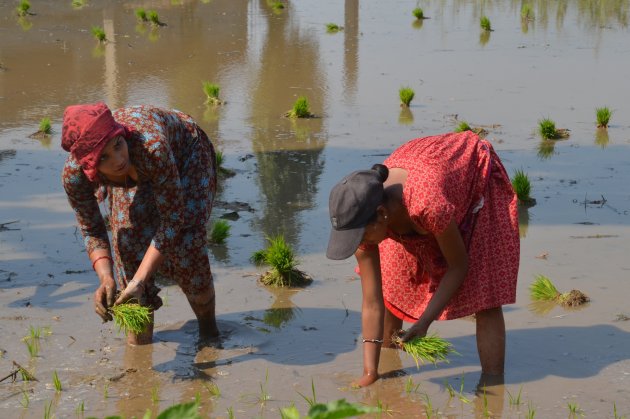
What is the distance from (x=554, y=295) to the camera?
5.22 metres

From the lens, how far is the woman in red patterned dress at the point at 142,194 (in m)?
3.75

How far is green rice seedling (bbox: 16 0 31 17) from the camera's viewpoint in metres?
15.1

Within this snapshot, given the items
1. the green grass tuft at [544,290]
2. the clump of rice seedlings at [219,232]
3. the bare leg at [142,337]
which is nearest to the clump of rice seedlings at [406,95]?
the clump of rice seedlings at [219,232]

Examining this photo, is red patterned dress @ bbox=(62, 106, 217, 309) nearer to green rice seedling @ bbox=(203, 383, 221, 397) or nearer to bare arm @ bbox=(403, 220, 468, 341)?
green rice seedling @ bbox=(203, 383, 221, 397)

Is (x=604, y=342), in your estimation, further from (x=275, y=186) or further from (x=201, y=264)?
(x=275, y=186)

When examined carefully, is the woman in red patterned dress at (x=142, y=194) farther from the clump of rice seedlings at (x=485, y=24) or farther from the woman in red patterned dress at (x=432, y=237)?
the clump of rice seedlings at (x=485, y=24)

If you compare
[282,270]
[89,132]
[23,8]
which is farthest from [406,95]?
[23,8]

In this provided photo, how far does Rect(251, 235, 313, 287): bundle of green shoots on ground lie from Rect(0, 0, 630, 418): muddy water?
9 cm

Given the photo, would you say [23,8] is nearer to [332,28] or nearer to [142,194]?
[332,28]

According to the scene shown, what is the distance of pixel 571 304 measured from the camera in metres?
5.19

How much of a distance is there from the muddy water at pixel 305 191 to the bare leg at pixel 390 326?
0.19ft

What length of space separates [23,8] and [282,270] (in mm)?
11135

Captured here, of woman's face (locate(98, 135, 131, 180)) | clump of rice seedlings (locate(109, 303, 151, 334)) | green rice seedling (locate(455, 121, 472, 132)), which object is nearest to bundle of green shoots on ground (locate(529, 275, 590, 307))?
clump of rice seedlings (locate(109, 303, 151, 334))

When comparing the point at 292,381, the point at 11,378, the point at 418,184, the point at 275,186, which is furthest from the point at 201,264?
the point at 275,186
